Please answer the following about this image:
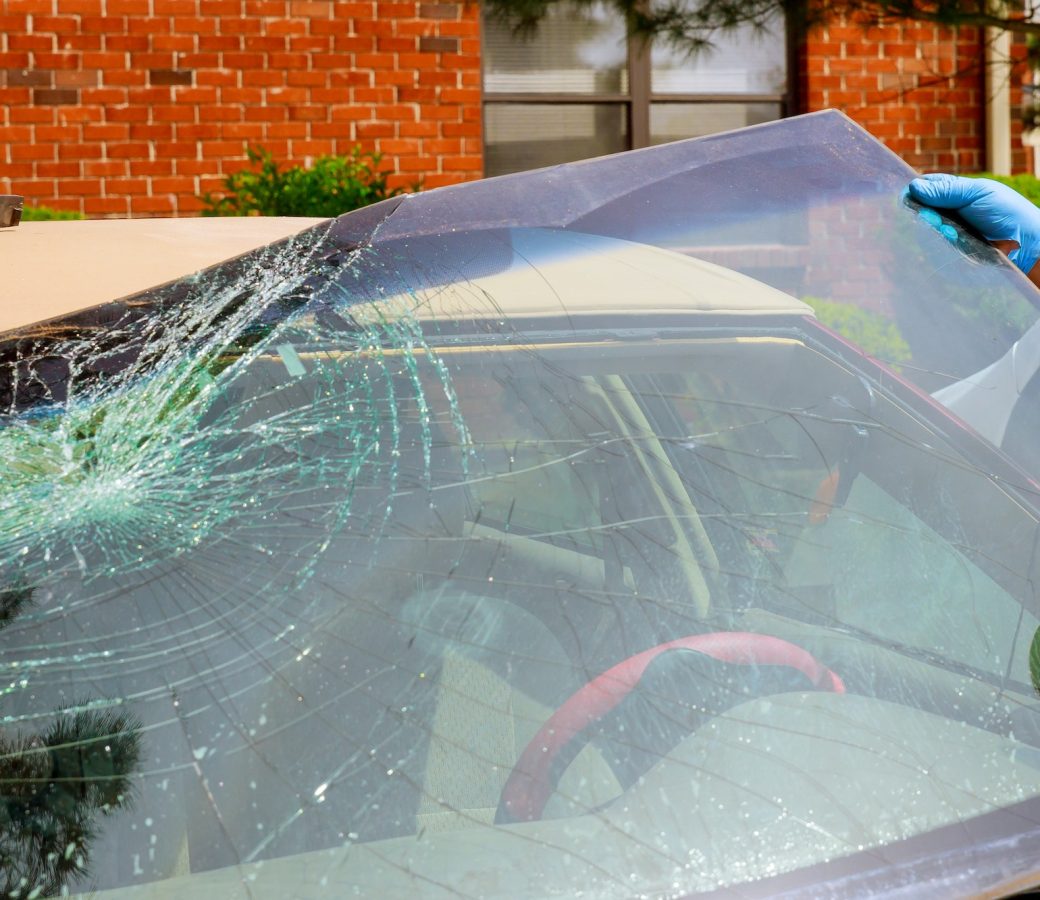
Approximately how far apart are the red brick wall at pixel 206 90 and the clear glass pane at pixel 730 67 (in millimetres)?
1426

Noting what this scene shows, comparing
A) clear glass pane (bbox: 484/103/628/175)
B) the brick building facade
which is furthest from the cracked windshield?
clear glass pane (bbox: 484/103/628/175)

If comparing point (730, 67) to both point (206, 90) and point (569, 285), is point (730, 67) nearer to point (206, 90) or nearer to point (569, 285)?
point (206, 90)

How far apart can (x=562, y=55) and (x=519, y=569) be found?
275 inches

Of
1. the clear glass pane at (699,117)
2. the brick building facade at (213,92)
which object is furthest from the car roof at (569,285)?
the clear glass pane at (699,117)

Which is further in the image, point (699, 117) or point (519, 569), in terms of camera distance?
point (699, 117)

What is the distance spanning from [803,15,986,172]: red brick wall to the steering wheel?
7.10m

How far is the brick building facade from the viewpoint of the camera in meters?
6.66

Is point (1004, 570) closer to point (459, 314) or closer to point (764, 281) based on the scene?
point (764, 281)

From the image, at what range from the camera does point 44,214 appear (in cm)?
600

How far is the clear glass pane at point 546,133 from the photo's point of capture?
7.73m

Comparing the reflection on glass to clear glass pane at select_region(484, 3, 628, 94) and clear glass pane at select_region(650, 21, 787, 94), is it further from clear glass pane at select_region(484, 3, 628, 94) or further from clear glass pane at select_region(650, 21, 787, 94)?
clear glass pane at select_region(650, 21, 787, 94)

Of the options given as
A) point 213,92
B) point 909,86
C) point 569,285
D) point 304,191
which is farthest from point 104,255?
point 909,86

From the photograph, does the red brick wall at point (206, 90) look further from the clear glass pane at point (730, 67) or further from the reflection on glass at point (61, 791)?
the reflection on glass at point (61, 791)

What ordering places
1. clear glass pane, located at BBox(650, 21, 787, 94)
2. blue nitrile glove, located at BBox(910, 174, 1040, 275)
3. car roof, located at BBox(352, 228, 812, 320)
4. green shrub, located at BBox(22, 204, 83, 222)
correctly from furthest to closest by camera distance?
clear glass pane, located at BBox(650, 21, 787, 94)
green shrub, located at BBox(22, 204, 83, 222)
blue nitrile glove, located at BBox(910, 174, 1040, 275)
car roof, located at BBox(352, 228, 812, 320)
